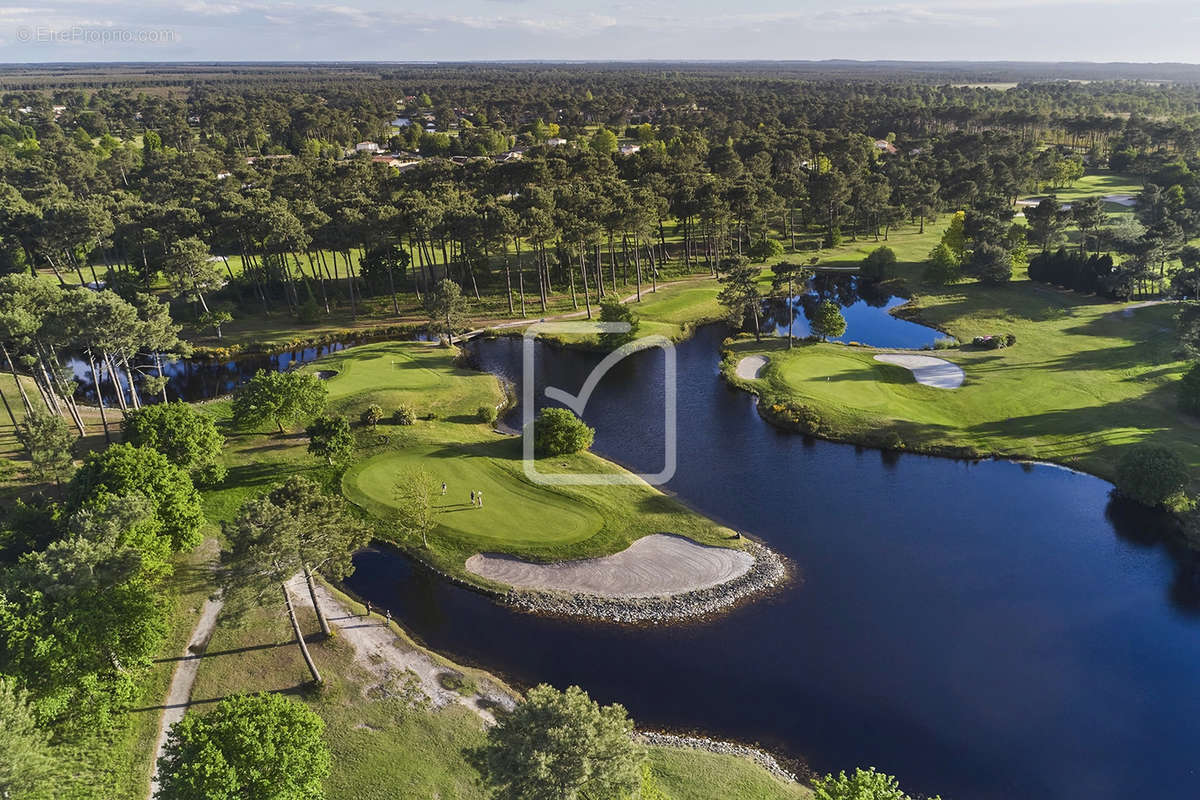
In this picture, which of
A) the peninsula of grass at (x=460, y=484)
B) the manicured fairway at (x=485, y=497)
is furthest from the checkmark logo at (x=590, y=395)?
the manicured fairway at (x=485, y=497)

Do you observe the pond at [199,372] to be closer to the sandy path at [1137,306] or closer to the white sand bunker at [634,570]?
the white sand bunker at [634,570]

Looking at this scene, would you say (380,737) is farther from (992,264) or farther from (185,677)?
(992,264)

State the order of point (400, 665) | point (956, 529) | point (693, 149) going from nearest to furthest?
point (400, 665)
point (956, 529)
point (693, 149)

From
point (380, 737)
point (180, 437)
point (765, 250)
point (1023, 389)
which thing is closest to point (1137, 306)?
point (1023, 389)

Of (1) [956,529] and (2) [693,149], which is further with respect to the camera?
(2) [693,149]

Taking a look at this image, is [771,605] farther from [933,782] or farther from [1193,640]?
[1193,640]

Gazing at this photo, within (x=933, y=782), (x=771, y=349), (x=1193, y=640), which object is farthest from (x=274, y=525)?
(x=771, y=349)
